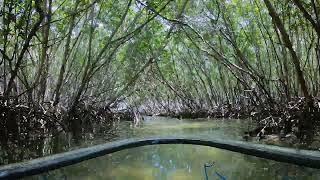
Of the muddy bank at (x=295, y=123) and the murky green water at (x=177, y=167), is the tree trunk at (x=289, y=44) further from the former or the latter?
the murky green water at (x=177, y=167)

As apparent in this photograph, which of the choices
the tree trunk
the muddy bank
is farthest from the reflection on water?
the muddy bank

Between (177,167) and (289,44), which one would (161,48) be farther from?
(177,167)

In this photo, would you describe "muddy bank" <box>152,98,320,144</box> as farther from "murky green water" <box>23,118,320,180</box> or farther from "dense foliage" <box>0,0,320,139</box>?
"murky green water" <box>23,118,320,180</box>

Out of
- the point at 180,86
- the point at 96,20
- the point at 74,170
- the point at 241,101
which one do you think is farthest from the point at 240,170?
the point at 180,86

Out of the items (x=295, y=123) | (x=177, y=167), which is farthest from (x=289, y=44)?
(x=177, y=167)

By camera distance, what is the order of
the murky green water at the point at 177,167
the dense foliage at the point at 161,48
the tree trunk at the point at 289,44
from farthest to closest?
the dense foliage at the point at 161,48 → the tree trunk at the point at 289,44 → the murky green water at the point at 177,167

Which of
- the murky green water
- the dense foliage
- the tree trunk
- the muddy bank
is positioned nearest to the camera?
the murky green water

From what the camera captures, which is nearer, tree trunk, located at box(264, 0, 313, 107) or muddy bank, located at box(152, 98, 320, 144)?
tree trunk, located at box(264, 0, 313, 107)

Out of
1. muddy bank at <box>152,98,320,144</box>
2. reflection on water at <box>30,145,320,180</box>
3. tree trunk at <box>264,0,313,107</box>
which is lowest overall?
reflection on water at <box>30,145,320,180</box>

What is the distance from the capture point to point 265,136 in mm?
7230

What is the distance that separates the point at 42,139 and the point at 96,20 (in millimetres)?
3858

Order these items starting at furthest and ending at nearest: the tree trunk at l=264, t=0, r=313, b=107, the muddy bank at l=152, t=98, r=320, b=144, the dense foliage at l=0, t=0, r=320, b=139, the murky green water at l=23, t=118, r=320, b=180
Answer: the muddy bank at l=152, t=98, r=320, b=144 < the dense foliage at l=0, t=0, r=320, b=139 < the tree trunk at l=264, t=0, r=313, b=107 < the murky green water at l=23, t=118, r=320, b=180

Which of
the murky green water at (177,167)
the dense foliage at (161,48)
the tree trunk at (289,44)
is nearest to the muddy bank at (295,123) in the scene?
the dense foliage at (161,48)

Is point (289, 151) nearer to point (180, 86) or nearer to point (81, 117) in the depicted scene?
point (81, 117)
